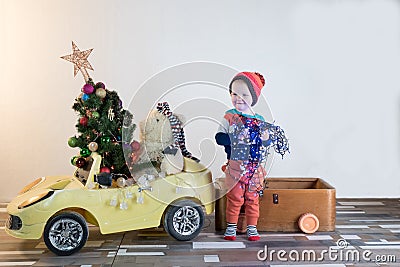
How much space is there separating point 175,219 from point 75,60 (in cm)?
74

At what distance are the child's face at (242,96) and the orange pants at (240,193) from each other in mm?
207

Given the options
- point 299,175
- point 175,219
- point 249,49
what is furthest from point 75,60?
point 299,175

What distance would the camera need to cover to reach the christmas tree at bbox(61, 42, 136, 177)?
1915 mm

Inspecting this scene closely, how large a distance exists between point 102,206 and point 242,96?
0.65 meters

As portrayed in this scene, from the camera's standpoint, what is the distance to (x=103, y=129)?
191cm

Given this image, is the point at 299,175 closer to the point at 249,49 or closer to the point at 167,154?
the point at 249,49

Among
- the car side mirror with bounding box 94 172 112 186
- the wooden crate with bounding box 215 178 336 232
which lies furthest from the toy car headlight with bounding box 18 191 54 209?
the wooden crate with bounding box 215 178 336 232

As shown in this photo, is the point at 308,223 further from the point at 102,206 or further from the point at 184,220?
the point at 102,206

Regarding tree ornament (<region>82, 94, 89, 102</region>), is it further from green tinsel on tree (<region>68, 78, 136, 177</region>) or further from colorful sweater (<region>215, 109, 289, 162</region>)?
colorful sweater (<region>215, 109, 289, 162</region>)

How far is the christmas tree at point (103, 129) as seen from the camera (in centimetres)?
192

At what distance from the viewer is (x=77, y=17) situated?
8.54ft

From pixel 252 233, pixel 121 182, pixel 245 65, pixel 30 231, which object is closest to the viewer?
pixel 30 231

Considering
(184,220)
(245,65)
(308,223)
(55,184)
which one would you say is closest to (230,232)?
(184,220)

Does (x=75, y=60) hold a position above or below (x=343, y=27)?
below
